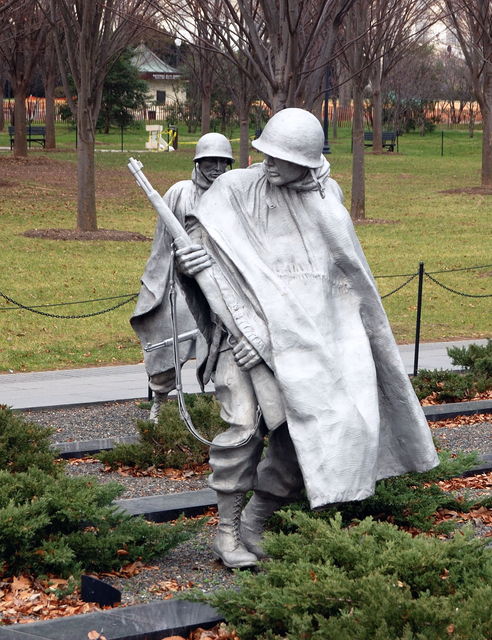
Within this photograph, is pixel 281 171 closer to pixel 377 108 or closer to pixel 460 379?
pixel 460 379

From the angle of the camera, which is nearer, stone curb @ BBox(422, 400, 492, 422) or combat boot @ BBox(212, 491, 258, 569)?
combat boot @ BBox(212, 491, 258, 569)

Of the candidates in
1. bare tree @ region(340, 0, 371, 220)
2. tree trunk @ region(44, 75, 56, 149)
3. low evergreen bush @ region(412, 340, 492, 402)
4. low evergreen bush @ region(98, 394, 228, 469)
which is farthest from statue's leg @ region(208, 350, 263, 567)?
tree trunk @ region(44, 75, 56, 149)

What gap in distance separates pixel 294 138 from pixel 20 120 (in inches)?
1276

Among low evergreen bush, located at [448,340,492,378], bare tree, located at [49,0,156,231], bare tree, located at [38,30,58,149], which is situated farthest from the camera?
bare tree, located at [38,30,58,149]

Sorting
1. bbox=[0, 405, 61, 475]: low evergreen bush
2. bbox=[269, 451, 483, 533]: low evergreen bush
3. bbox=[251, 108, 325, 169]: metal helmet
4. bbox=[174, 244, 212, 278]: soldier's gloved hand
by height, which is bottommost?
bbox=[269, 451, 483, 533]: low evergreen bush

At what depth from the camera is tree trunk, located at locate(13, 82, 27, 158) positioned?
120ft

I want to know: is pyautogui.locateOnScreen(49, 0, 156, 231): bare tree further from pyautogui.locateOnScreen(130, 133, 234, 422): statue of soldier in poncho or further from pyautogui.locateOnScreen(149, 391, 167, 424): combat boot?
pyautogui.locateOnScreen(149, 391, 167, 424): combat boot

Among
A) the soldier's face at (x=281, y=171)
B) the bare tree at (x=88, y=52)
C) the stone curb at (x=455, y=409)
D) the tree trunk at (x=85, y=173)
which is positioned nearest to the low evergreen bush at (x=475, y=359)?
the stone curb at (x=455, y=409)

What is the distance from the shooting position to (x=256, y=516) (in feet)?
19.0

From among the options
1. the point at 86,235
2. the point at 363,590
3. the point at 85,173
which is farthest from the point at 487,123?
the point at 363,590

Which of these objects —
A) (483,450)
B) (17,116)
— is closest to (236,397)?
(483,450)

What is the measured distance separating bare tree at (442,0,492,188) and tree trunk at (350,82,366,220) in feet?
8.73

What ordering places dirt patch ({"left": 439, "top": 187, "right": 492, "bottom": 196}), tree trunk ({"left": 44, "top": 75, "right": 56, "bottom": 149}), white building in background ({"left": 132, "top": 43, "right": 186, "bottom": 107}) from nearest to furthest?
dirt patch ({"left": 439, "top": 187, "right": 492, "bottom": 196}), tree trunk ({"left": 44, "top": 75, "right": 56, "bottom": 149}), white building in background ({"left": 132, "top": 43, "right": 186, "bottom": 107})

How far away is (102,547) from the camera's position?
5562 millimetres
